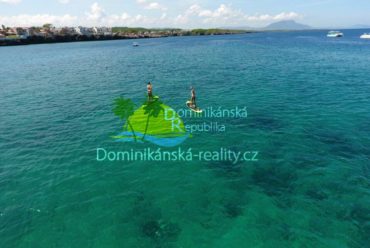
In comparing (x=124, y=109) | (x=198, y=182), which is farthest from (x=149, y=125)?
(x=198, y=182)

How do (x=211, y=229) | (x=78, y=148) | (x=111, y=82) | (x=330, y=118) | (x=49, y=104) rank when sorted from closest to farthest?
(x=211, y=229), (x=78, y=148), (x=330, y=118), (x=49, y=104), (x=111, y=82)

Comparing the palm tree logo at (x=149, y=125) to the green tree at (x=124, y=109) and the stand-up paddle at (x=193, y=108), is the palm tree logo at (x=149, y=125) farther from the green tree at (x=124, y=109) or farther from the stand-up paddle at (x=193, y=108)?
the stand-up paddle at (x=193, y=108)

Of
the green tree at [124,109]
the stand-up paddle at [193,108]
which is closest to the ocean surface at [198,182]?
the green tree at [124,109]

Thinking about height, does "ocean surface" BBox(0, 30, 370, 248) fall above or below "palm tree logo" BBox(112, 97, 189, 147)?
below

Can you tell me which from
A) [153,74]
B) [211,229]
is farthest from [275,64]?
[211,229]

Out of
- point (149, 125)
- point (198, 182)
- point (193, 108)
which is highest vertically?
point (149, 125)

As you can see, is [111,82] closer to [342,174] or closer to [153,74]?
[153,74]

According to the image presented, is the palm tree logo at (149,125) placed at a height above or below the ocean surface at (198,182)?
above

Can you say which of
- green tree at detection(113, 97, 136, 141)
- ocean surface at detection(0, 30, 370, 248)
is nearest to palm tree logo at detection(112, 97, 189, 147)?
green tree at detection(113, 97, 136, 141)

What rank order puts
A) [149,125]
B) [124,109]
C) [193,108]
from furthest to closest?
[124,109] → [193,108] → [149,125]

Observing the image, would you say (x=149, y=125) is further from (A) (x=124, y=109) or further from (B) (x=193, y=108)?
(B) (x=193, y=108)

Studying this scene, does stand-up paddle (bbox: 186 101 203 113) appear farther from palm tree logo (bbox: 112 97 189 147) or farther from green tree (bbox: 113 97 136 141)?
green tree (bbox: 113 97 136 141)
